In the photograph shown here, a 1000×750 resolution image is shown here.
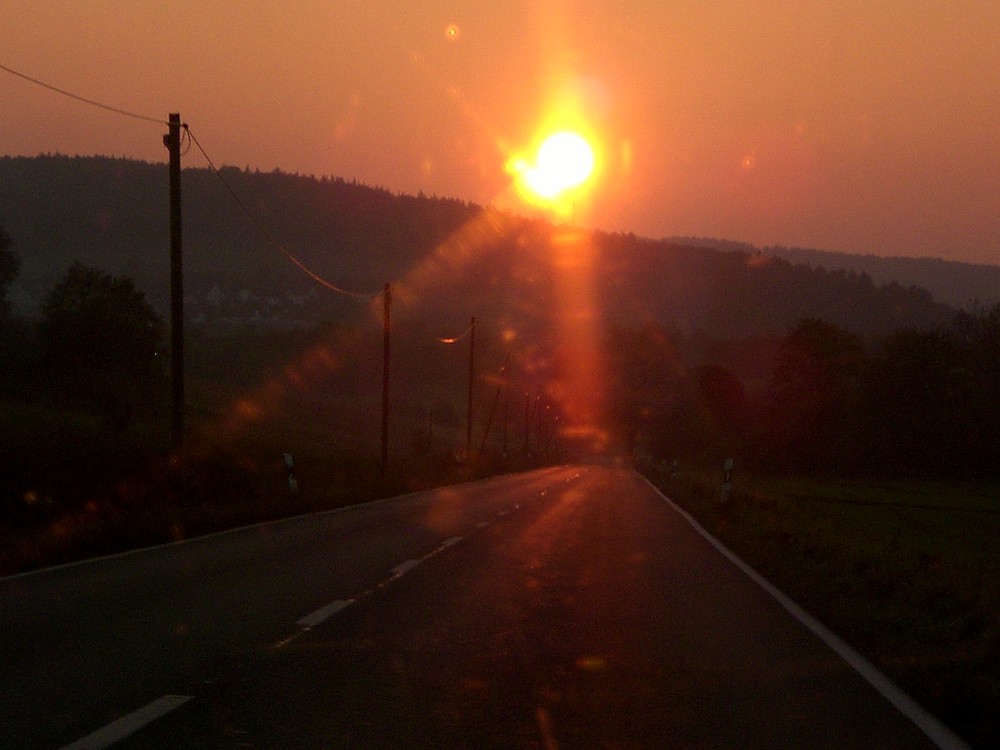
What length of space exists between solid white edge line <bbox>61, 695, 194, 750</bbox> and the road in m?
0.02

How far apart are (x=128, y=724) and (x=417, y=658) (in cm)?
239

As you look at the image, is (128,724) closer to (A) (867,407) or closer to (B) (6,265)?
(A) (867,407)

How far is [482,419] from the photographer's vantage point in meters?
147

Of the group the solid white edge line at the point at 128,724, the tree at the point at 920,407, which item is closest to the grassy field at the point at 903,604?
the solid white edge line at the point at 128,724

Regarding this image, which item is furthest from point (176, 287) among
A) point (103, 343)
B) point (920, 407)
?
point (920, 407)

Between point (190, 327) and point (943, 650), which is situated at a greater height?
point (190, 327)

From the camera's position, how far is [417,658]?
8062 millimetres

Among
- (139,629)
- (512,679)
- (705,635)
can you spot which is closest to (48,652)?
(139,629)

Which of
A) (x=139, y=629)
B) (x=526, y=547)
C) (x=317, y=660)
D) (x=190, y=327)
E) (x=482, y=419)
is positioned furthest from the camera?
(x=190, y=327)

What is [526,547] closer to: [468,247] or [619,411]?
[619,411]

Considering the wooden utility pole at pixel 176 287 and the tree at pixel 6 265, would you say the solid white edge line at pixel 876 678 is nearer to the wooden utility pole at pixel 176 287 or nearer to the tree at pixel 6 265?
the wooden utility pole at pixel 176 287

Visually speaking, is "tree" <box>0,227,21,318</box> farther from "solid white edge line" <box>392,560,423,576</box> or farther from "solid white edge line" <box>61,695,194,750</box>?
"solid white edge line" <box>61,695,194,750</box>

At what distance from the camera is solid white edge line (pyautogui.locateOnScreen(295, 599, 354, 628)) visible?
9.52 meters

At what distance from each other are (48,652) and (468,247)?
171m
